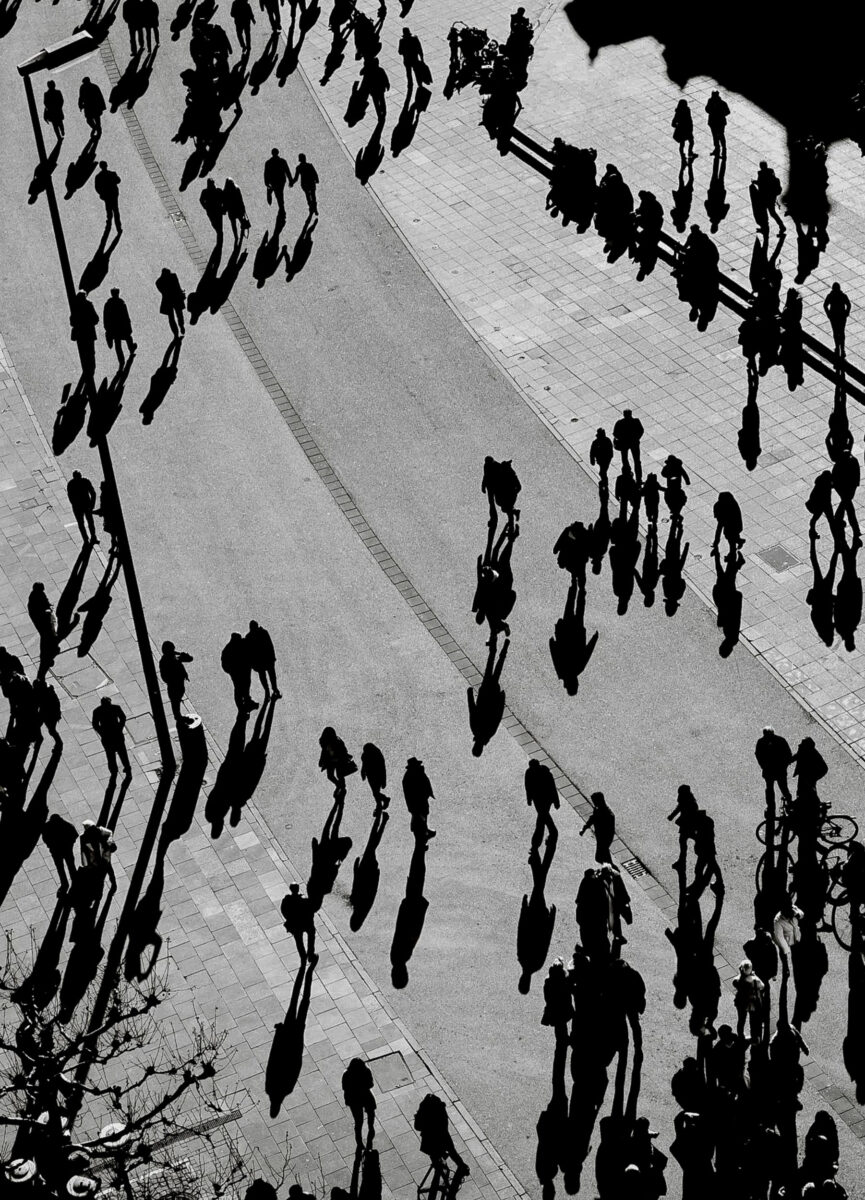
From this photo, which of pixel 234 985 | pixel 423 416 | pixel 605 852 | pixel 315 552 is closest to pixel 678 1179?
pixel 605 852

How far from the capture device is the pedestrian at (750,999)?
49.1ft

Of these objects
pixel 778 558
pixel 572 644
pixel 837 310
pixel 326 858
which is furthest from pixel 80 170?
pixel 326 858

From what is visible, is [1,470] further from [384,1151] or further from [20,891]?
[384,1151]

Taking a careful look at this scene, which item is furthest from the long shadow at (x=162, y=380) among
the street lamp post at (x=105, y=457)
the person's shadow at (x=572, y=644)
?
the person's shadow at (x=572, y=644)

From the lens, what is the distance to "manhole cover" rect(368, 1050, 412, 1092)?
607 inches

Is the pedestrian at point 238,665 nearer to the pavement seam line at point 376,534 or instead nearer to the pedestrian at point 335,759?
the pavement seam line at point 376,534

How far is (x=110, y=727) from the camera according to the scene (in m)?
17.6

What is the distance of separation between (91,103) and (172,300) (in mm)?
6145

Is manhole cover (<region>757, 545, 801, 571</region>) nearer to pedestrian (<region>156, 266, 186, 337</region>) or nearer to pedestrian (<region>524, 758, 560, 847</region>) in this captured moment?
pedestrian (<region>524, 758, 560, 847</region>)

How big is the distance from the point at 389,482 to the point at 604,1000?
862cm

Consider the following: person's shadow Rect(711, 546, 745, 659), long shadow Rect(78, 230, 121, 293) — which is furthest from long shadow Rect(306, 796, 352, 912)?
long shadow Rect(78, 230, 121, 293)

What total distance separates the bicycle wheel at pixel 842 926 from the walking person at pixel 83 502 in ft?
32.2

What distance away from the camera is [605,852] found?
16266 mm

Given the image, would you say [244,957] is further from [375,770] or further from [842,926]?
[842,926]
